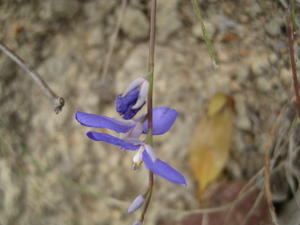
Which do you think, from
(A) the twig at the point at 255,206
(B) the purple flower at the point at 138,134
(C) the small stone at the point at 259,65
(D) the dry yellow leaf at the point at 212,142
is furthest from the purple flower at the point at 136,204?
(C) the small stone at the point at 259,65

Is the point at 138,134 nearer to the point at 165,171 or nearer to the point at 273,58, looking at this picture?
the point at 165,171

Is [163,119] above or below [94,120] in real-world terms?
below

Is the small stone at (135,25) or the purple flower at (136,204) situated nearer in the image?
the purple flower at (136,204)

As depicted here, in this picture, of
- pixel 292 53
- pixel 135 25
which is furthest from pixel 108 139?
pixel 135 25

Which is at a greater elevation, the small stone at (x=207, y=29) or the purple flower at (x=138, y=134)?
the purple flower at (x=138, y=134)

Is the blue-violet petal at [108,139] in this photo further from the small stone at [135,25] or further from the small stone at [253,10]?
the small stone at [135,25]

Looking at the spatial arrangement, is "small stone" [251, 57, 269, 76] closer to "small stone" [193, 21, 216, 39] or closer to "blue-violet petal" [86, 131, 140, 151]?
"small stone" [193, 21, 216, 39]

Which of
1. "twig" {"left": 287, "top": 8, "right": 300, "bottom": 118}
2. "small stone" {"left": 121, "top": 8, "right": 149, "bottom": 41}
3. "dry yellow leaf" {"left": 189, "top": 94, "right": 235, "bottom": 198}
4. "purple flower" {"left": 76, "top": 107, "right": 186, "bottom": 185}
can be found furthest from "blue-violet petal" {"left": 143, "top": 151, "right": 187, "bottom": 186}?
"small stone" {"left": 121, "top": 8, "right": 149, "bottom": 41}
